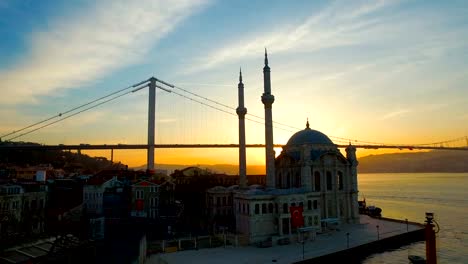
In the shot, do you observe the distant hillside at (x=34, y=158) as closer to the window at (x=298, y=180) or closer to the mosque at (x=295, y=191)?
the mosque at (x=295, y=191)

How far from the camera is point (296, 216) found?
116ft

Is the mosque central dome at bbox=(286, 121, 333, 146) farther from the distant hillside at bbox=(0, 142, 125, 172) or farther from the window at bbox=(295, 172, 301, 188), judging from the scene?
the distant hillside at bbox=(0, 142, 125, 172)

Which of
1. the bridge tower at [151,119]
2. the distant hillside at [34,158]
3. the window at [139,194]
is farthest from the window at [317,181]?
the distant hillside at [34,158]

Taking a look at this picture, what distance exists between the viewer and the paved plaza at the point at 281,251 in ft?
91.9

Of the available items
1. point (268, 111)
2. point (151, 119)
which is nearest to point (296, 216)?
point (268, 111)

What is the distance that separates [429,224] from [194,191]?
43.6 m

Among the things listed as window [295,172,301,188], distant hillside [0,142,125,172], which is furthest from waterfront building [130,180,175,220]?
distant hillside [0,142,125,172]

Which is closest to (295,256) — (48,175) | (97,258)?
(97,258)

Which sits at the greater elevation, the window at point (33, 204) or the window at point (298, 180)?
the window at point (298, 180)

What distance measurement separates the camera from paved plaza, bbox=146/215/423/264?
28.0 meters

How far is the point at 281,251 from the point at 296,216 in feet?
16.9

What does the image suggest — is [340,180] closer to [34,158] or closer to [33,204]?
[33,204]

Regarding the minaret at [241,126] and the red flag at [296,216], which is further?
the minaret at [241,126]

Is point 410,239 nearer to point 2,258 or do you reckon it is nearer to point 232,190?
point 232,190
